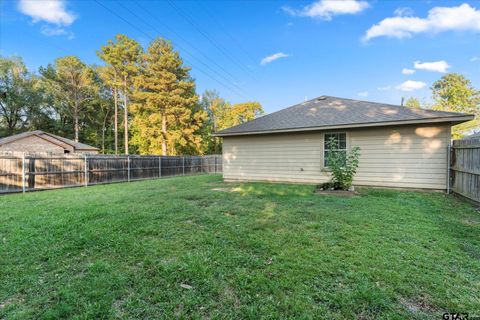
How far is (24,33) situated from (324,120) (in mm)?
23675

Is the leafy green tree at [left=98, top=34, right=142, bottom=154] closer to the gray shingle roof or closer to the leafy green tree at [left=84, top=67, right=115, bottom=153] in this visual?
the leafy green tree at [left=84, top=67, right=115, bottom=153]

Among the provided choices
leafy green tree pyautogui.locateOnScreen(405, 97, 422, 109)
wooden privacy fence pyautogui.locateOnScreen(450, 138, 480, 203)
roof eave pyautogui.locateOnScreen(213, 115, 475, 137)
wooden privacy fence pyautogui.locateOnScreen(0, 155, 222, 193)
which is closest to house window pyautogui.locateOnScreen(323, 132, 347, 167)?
roof eave pyautogui.locateOnScreen(213, 115, 475, 137)

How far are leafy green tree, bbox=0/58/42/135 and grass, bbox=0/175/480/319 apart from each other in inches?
1166

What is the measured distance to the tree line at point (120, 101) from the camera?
2203cm

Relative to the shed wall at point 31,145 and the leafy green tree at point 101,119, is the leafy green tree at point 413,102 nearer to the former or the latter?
the shed wall at point 31,145

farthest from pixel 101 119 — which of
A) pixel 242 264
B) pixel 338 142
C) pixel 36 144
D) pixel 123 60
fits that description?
pixel 242 264

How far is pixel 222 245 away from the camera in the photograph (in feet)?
10.0

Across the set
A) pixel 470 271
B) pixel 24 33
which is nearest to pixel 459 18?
pixel 470 271

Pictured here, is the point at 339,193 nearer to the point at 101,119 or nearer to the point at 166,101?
the point at 166,101

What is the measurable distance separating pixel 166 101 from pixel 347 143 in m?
18.0

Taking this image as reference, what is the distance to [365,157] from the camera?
25.2ft

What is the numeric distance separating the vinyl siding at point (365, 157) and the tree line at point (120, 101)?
1437 cm

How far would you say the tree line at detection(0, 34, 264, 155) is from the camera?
22.0m

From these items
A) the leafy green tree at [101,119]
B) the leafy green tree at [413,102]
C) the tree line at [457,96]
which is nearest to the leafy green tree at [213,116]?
the leafy green tree at [101,119]
